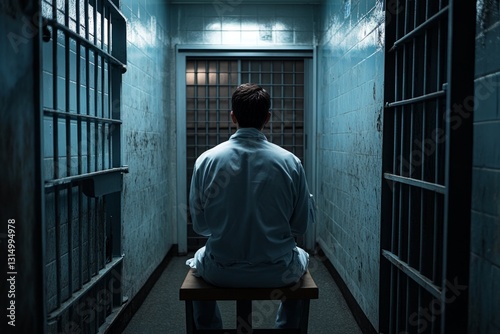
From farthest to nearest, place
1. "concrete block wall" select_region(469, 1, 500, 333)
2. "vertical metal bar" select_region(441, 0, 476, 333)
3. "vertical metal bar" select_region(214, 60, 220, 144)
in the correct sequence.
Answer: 1. "vertical metal bar" select_region(214, 60, 220, 144)
2. "vertical metal bar" select_region(441, 0, 476, 333)
3. "concrete block wall" select_region(469, 1, 500, 333)

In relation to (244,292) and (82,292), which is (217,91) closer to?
(82,292)

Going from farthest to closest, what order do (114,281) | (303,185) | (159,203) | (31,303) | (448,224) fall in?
(159,203)
(114,281)
(303,185)
(31,303)
(448,224)

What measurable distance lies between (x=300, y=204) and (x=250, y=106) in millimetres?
469

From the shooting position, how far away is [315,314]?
3.18 m

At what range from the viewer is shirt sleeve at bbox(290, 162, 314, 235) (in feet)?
6.38

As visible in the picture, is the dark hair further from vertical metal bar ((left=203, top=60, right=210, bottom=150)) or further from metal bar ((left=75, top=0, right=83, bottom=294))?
vertical metal bar ((left=203, top=60, right=210, bottom=150))

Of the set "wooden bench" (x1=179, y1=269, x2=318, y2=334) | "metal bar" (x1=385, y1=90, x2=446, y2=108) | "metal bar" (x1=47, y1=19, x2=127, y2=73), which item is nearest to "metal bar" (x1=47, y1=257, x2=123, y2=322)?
"wooden bench" (x1=179, y1=269, x2=318, y2=334)

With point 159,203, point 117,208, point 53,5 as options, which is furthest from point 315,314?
point 53,5

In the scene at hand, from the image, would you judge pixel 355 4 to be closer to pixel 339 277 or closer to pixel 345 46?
pixel 345 46

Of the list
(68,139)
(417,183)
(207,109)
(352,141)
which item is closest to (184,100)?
(207,109)

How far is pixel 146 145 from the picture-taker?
3656 millimetres

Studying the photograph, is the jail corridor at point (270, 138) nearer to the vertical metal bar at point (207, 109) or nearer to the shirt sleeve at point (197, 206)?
the vertical metal bar at point (207, 109)

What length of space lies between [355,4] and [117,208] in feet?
6.95

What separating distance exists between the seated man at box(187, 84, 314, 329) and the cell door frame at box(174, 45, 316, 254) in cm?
291
